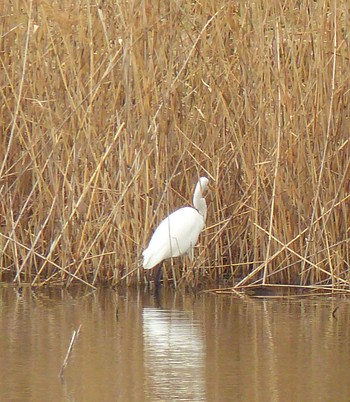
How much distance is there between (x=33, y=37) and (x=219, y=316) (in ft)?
6.36

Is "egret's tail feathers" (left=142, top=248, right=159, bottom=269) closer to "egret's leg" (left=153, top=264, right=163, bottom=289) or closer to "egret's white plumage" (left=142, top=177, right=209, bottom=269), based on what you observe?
"egret's white plumage" (left=142, top=177, right=209, bottom=269)

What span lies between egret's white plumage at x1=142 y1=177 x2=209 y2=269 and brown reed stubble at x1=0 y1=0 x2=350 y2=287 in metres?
0.10

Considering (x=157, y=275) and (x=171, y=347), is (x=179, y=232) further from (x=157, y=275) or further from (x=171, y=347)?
A: (x=171, y=347)

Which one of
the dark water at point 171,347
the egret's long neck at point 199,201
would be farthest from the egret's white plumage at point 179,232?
the dark water at point 171,347

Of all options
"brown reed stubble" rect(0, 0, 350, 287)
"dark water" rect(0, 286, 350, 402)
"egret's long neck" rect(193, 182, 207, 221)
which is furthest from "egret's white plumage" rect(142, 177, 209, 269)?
"dark water" rect(0, 286, 350, 402)

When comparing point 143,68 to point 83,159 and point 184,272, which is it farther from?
point 184,272

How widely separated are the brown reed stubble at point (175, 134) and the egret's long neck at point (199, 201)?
13cm

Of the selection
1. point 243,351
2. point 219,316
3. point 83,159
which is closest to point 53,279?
point 83,159

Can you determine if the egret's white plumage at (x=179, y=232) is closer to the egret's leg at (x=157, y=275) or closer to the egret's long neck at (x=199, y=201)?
the egret's long neck at (x=199, y=201)

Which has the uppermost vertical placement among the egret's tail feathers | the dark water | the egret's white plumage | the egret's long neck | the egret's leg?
the egret's long neck

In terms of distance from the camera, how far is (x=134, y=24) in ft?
20.6

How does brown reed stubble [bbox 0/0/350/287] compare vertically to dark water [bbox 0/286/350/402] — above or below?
above

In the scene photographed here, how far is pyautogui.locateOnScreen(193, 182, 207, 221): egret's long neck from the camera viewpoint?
6.25m

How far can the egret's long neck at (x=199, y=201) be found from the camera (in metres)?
6.25
